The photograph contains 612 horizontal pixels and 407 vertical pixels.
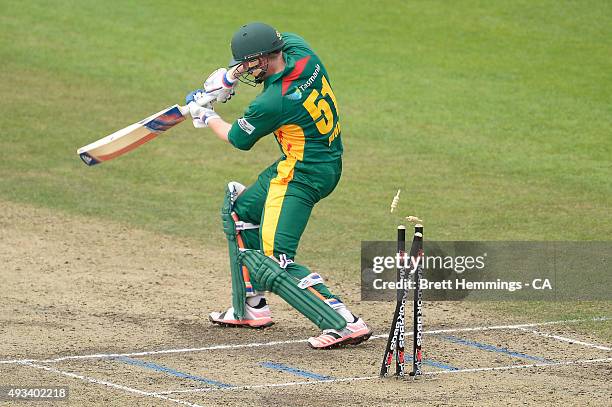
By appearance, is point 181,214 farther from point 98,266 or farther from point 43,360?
point 43,360

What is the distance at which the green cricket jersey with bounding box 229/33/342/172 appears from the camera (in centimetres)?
891

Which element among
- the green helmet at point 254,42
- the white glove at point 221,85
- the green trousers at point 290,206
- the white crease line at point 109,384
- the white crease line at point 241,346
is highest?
the green helmet at point 254,42

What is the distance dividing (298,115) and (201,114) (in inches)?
32.5

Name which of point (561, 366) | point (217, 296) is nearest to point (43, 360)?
point (217, 296)

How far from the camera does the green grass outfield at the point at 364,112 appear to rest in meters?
13.2

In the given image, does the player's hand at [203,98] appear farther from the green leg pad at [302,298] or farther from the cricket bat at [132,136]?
the green leg pad at [302,298]

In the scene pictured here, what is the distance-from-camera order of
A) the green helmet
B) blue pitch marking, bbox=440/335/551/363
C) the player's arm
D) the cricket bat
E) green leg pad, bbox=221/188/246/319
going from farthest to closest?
the cricket bat < green leg pad, bbox=221/188/246/319 < the player's arm < the green helmet < blue pitch marking, bbox=440/335/551/363

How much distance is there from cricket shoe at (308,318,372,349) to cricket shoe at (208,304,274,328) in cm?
69

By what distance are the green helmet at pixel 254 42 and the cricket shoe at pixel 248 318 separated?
1.97 meters

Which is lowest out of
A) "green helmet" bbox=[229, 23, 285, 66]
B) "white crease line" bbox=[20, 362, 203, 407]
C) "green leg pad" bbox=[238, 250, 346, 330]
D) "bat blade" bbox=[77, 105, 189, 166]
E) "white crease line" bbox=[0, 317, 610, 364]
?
"white crease line" bbox=[20, 362, 203, 407]

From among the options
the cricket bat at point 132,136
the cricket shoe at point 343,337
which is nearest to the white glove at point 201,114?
the cricket bat at point 132,136

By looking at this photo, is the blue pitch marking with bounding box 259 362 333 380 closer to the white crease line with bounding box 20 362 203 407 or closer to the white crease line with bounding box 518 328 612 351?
the white crease line with bounding box 20 362 203 407

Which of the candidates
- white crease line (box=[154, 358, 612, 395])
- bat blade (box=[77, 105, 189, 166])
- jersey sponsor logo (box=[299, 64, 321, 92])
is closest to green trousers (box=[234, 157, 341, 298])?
jersey sponsor logo (box=[299, 64, 321, 92])

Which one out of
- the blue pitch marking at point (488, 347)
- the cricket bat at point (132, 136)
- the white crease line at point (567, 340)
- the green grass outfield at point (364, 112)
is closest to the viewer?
the blue pitch marking at point (488, 347)
